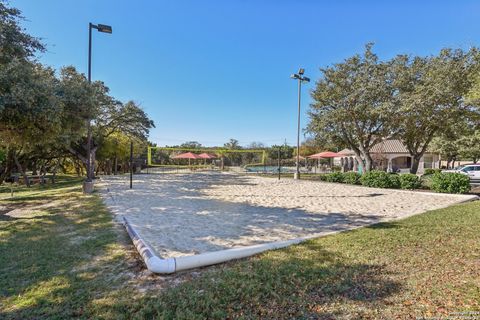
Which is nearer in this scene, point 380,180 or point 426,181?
point 426,181

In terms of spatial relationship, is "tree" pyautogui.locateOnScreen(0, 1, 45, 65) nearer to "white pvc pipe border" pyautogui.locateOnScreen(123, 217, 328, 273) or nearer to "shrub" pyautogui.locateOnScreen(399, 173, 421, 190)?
"white pvc pipe border" pyautogui.locateOnScreen(123, 217, 328, 273)

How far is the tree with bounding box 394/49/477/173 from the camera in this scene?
12.8m

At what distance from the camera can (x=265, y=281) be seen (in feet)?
9.98

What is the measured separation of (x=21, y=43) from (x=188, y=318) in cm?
978

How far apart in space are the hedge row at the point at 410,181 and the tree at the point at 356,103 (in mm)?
2832

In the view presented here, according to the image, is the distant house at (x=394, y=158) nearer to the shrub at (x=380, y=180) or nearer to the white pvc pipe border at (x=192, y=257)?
the shrub at (x=380, y=180)

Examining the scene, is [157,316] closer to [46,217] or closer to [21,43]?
[46,217]

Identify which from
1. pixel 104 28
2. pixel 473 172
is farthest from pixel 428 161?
pixel 104 28

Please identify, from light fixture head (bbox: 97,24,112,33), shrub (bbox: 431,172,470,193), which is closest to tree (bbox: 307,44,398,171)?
shrub (bbox: 431,172,470,193)

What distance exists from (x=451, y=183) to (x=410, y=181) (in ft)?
5.32

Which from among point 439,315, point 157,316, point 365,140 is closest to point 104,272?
point 157,316

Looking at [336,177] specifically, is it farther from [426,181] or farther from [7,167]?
[7,167]

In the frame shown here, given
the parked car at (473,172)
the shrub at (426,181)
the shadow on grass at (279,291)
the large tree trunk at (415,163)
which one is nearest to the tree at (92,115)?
the shadow on grass at (279,291)

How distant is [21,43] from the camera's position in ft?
26.2
